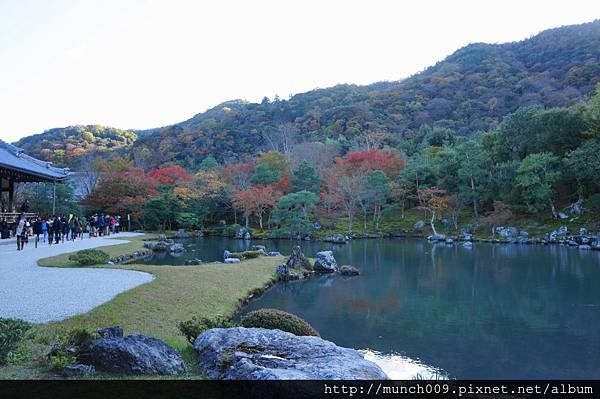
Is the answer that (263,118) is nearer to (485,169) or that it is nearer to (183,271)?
(485,169)

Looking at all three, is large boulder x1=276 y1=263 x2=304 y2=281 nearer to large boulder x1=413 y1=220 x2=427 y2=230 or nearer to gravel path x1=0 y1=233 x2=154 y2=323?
gravel path x1=0 y1=233 x2=154 y2=323

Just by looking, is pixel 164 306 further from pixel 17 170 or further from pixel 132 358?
pixel 17 170

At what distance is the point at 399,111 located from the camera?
69188 millimetres

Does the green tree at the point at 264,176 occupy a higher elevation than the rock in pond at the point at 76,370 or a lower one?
higher

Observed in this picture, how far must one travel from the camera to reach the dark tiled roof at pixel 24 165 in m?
20.3

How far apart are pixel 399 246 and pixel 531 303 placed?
15548 mm

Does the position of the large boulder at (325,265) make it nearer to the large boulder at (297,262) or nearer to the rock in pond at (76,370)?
the large boulder at (297,262)

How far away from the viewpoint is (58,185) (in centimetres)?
3170

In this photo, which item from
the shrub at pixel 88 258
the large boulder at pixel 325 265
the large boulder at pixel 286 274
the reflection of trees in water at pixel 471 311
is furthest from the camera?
the large boulder at pixel 325 265

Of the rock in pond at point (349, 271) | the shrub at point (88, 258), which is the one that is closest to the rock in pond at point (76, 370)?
the shrub at point (88, 258)

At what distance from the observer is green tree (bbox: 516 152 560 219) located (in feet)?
97.2

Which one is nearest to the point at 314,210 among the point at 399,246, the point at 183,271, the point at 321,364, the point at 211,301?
the point at 399,246

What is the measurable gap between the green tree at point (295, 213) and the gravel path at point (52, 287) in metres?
18.8

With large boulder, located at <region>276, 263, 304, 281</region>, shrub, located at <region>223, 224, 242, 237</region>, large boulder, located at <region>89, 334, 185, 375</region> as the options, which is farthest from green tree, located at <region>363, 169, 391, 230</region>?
large boulder, located at <region>89, 334, 185, 375</region>
